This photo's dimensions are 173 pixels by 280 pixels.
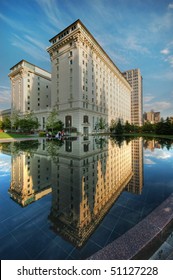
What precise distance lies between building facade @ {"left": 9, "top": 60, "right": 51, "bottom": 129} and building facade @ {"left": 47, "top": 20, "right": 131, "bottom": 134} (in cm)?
1878

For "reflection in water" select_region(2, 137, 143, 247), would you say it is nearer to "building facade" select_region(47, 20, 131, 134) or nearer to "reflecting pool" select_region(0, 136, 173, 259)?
"reflecting pool" select_region(0, 136, 173, 259)

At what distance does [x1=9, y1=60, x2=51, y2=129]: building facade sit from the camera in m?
68.4

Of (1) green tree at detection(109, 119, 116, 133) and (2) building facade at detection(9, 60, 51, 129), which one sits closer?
(1) green tree at detection(109, 119, 116, 133)

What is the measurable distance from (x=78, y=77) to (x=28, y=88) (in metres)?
38.5

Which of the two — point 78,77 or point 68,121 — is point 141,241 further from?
point 78,77

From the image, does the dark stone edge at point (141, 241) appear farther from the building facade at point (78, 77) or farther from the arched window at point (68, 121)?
the arched window at point (68, 121)

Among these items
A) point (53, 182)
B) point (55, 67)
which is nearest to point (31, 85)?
point (55, 67)

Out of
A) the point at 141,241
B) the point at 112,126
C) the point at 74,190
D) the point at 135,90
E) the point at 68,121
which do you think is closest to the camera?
the point at 141,241

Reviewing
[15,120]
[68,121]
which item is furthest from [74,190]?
[15,120]

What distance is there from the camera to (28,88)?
70.1 m

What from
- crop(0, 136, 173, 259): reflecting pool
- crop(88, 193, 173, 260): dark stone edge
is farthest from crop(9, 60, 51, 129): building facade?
crop(88, 193, 173, 260): dark stone edge

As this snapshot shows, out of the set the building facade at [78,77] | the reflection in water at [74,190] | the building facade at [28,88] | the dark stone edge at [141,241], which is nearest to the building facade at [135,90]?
the building facade at [78,77]
